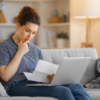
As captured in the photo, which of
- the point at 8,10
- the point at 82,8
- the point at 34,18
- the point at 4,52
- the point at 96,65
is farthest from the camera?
the point at 8,10

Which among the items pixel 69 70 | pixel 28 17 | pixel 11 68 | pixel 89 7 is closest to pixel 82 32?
pixel 89 7

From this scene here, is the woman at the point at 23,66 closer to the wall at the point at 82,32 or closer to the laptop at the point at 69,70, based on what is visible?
the laptop at the point at 69,70

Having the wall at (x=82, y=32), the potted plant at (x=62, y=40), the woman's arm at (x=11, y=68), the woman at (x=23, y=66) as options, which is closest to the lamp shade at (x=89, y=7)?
the wall at (x=82, y=32)

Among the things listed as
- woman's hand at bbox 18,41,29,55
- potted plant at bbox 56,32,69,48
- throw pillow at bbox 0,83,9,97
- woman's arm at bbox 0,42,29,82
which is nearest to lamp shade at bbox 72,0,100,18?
potted plant at bbox 56,32,69,48

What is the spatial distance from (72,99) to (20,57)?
0.52m

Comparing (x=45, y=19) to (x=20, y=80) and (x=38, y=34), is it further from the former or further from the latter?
(x=20, y=80)

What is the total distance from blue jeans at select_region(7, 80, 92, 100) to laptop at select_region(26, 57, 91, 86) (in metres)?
0.05

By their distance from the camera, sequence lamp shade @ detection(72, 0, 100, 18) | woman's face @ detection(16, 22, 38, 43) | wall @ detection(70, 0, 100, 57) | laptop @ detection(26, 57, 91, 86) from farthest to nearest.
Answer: wall @ detection(70, 0, 100, 57) < lamp shade @ detection(72, 0, 100, 18) < woman's face @ detection(16, 22, 38, 43) < laptop @ detection(26, 57, 91, 86)

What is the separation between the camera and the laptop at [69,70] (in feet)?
4.93

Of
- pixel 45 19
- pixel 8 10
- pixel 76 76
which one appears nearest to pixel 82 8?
pixel 45 19

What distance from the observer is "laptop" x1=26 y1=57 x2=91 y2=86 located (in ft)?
4.93

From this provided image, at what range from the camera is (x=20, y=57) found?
1660 mm

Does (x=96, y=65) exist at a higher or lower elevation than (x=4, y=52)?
lower

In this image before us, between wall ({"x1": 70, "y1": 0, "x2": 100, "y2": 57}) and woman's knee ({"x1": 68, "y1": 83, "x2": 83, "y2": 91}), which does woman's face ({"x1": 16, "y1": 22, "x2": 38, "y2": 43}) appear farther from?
wall ({"x1": 70, "y1": 0, "x2": 100, "y2": 57})
